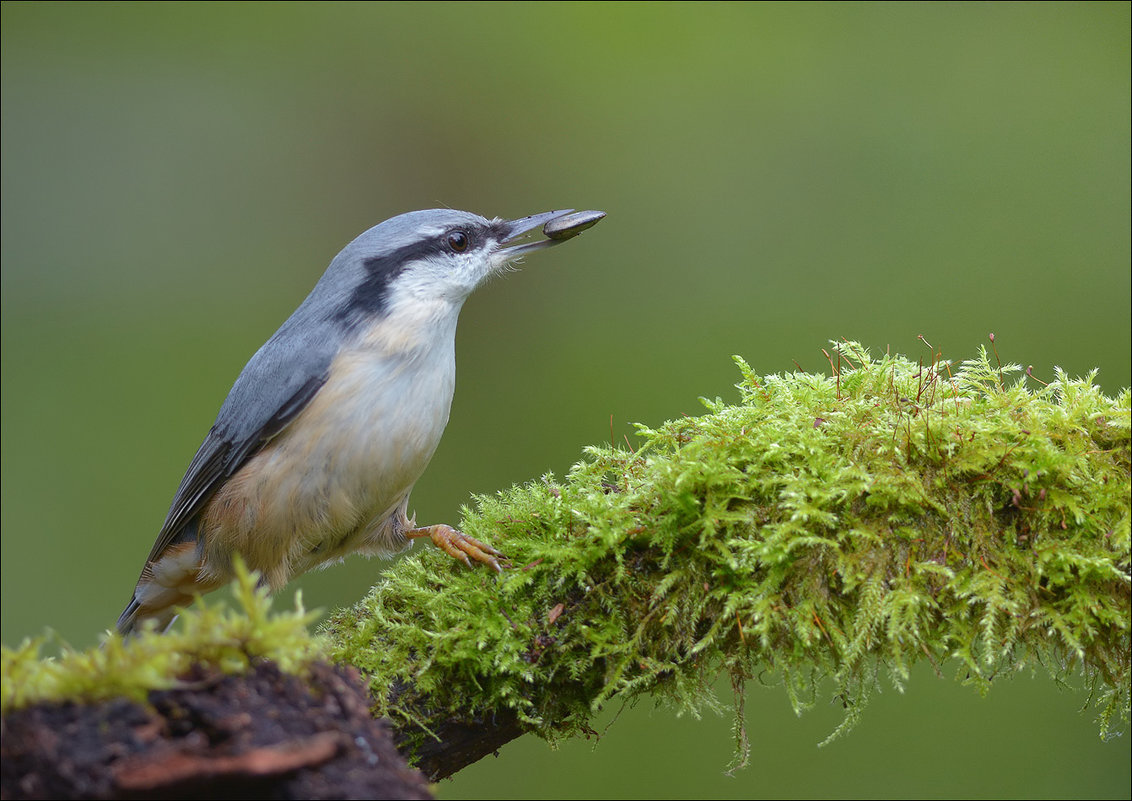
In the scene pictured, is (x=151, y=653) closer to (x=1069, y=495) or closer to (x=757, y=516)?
(x=757, y=516)

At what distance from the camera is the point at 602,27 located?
8203mm

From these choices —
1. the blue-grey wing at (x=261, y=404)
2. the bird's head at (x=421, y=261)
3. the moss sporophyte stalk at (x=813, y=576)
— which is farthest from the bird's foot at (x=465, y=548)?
the bird's head at (x=421, y=261)

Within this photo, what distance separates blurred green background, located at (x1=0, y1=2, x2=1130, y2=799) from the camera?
6.30 metres

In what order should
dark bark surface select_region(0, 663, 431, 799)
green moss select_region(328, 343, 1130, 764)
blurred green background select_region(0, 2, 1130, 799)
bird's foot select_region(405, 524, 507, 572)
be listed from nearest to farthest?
1. dark bark surface select_region(0, 663, 431, 799)
2. green moss select_region(328, 343, 1130, 764)
3. bird's foot select_region(405, 524, 507, 572)
4. blurred green background select_region(0, 2, 1130, 799)

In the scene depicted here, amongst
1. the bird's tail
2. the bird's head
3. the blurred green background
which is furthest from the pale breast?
the blurred green background

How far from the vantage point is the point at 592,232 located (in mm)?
8070

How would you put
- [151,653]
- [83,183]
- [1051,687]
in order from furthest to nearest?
1. [83,183]
2. [1051,687]
3. [151,653]

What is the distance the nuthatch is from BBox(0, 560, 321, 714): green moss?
46.3 inches

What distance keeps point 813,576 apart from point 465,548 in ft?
2.95

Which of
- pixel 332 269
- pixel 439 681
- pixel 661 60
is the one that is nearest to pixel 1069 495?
pixel 439 681

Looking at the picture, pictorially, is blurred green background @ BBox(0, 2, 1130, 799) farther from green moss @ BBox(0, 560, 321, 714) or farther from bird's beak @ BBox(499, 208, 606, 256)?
green moss @ BBox(0, 560, 321, 714)

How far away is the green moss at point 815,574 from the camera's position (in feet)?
6.82

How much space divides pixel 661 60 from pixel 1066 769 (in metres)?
5.94

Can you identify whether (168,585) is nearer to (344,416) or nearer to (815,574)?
(344,416)
